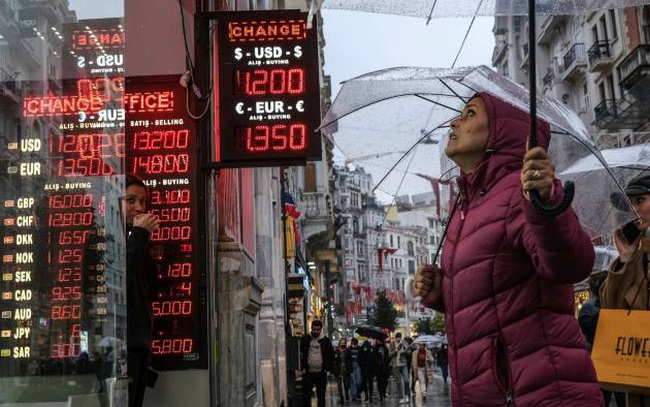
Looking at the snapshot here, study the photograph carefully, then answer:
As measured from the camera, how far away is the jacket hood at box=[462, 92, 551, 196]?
3.18 meters

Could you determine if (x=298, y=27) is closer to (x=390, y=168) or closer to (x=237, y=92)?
(x=237, y=92)

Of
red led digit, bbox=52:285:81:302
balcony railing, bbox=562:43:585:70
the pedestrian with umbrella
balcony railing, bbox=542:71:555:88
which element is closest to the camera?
the pedestrian with umbrella

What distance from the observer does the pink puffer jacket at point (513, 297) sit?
9.12ft

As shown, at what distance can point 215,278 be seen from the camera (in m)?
8.41

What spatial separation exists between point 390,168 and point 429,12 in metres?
1.74

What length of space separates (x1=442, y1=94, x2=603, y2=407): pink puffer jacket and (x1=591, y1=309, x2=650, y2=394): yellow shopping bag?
165 centimetres

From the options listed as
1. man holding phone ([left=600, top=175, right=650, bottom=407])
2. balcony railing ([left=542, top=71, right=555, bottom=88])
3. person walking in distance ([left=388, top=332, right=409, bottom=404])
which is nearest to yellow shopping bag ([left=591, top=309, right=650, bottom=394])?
man holding phone ([left=600, top=175, right=650, bottom=407])

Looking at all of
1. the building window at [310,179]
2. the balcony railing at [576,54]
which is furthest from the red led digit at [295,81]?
the balcony railing at [576,54]

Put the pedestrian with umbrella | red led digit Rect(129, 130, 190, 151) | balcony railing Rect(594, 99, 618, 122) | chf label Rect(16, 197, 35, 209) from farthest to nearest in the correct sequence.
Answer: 1. balcony railing Rect(594, 99, 618, 122)
2. red led digit Rect(129, 130, 190, 151)
3. chf label Rect(16, 197, 35, 209)
4. the pedestrian with umbrella

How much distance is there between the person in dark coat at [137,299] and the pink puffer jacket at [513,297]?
360 cm

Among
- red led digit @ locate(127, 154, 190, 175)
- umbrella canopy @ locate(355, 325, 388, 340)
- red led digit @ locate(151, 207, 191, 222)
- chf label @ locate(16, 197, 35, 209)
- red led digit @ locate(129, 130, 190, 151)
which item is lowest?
umbrella canopy @ locate(355, 325, 388, 340)

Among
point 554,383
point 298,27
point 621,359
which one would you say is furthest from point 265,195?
point 554,383

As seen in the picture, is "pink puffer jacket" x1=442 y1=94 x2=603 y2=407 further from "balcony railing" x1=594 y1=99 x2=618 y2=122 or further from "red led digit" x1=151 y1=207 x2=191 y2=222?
"balcony railing" x1=594 y1=99 x2=618 y2=122

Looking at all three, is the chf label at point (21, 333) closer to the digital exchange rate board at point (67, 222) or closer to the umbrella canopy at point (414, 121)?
the digital exchange rate board at point (67, 222)
